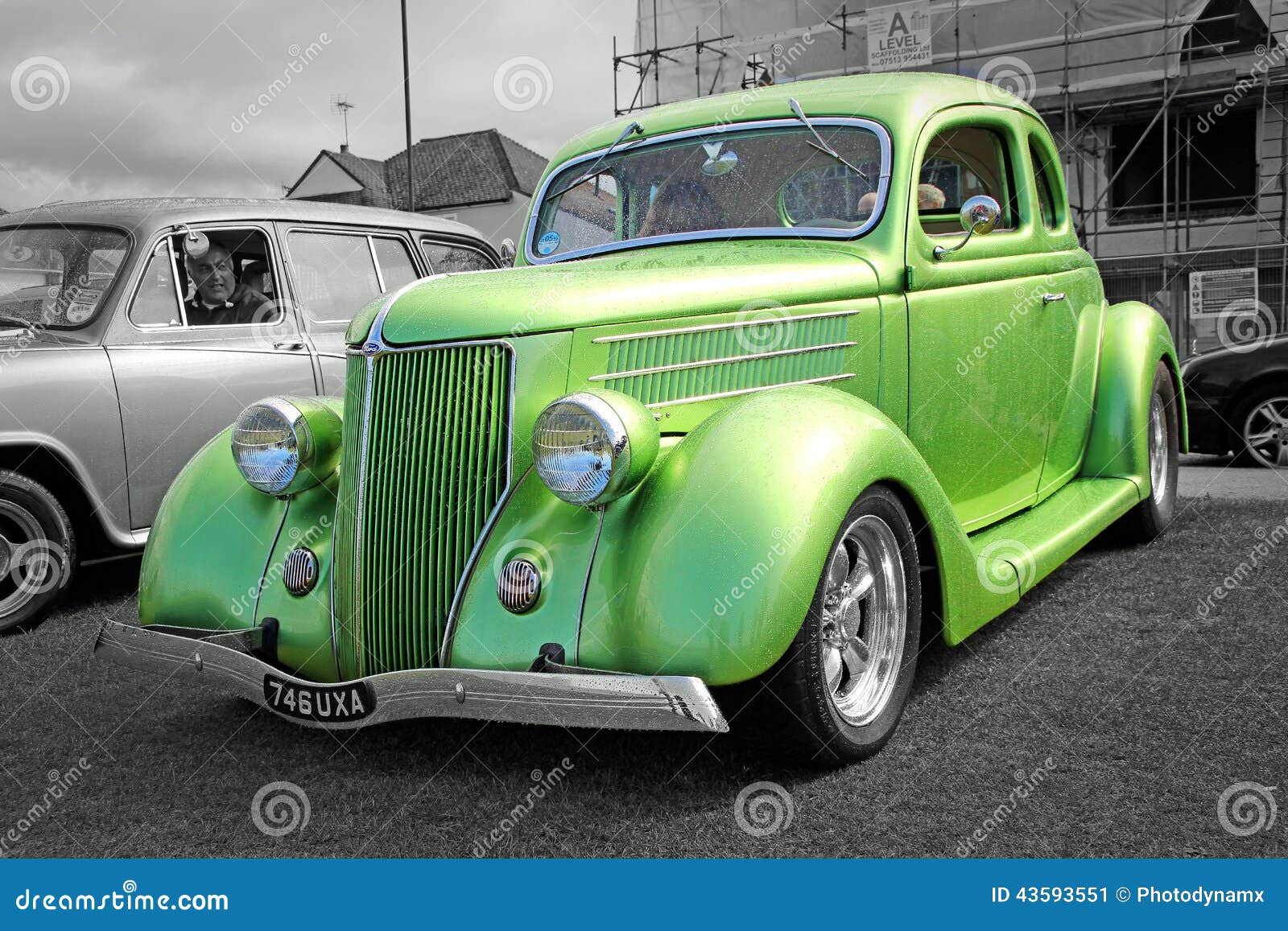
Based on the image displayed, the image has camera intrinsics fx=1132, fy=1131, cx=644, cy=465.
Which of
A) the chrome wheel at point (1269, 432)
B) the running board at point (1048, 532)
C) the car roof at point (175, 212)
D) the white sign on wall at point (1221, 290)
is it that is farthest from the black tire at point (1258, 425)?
the white sign on wall at point (1221, 290)

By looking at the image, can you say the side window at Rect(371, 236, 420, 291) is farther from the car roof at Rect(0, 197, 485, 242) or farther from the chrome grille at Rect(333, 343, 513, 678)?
the chrome grille at Rect(333, 343, 513, 678)

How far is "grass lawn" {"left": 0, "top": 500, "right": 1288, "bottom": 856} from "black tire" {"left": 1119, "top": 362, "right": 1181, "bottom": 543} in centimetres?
129


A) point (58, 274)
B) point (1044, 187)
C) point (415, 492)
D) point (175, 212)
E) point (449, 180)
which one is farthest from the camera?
point (449, 180)

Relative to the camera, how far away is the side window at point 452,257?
670 cm

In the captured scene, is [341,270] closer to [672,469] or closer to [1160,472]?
[672,469]

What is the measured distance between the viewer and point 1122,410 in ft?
16.5

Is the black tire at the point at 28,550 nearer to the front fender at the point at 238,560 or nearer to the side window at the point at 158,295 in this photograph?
the side window at the point at 158,295

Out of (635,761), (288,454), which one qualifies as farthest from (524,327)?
(635,761)

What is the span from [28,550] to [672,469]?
338cm

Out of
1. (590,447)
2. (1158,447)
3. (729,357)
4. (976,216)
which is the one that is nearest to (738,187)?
(976,216)

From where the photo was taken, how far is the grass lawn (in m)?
2.62

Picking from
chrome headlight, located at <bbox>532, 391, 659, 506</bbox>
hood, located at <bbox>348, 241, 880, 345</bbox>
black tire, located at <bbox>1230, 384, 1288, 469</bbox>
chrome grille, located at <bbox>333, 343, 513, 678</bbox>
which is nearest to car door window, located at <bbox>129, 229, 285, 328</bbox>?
hood, located at <bbox>348, 241, 880, 345</bbox>

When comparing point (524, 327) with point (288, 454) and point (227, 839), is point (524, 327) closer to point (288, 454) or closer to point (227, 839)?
point (288, 454)

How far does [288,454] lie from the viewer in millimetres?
3303
